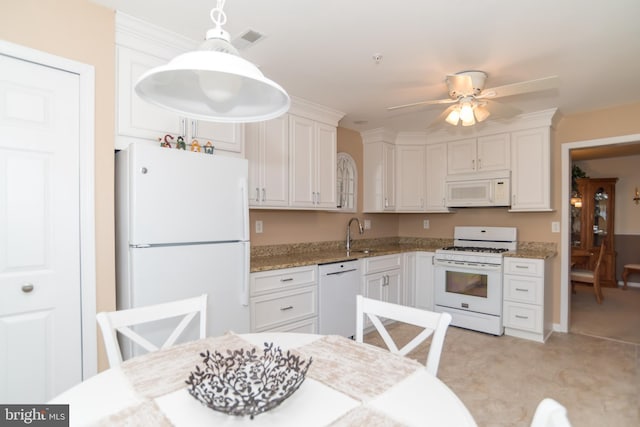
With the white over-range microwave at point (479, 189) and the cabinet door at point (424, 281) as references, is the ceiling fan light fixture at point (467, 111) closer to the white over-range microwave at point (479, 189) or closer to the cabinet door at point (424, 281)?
the white over-range microwave at point (479, 189)

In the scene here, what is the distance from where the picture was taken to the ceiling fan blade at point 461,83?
2.52 meters

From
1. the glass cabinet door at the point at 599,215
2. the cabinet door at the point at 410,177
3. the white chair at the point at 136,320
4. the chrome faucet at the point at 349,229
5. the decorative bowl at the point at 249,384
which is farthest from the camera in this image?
the glass cabinet door at the point at 599,215

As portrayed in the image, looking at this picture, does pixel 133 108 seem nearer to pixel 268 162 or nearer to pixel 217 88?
pixel 268 162

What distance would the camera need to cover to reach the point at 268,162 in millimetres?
3090

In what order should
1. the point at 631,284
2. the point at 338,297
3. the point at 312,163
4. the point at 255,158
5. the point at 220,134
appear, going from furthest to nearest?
the point at 631,284
the point at 312,163
the point at 338,297
the point at 255,158
the point at 220,134

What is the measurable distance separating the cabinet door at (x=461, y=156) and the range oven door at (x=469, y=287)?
3.96ft

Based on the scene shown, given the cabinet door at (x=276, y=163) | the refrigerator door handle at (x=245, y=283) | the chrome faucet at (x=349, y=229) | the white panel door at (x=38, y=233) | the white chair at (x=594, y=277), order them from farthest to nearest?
the white chair at (x=594, y=277), the chrome faucet at (x=349, y=229), the cabinet door at (x=276, y=163), the refrigerator door handle at (x=245, y=283), the white panel door at (x=38, y=233)

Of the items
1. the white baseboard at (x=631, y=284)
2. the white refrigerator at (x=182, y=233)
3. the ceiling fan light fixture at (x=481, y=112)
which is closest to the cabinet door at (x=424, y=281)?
the ceiling fan light fixture at (x=481, y=112)

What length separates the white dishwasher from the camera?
3.15 meters

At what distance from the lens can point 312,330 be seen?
307cm

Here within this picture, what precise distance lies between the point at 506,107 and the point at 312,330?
2412mm

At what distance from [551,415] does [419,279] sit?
3741mm

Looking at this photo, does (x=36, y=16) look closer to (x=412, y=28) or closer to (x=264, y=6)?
(x=264, y=6)

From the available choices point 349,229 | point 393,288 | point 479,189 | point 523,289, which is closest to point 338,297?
point 393,288
